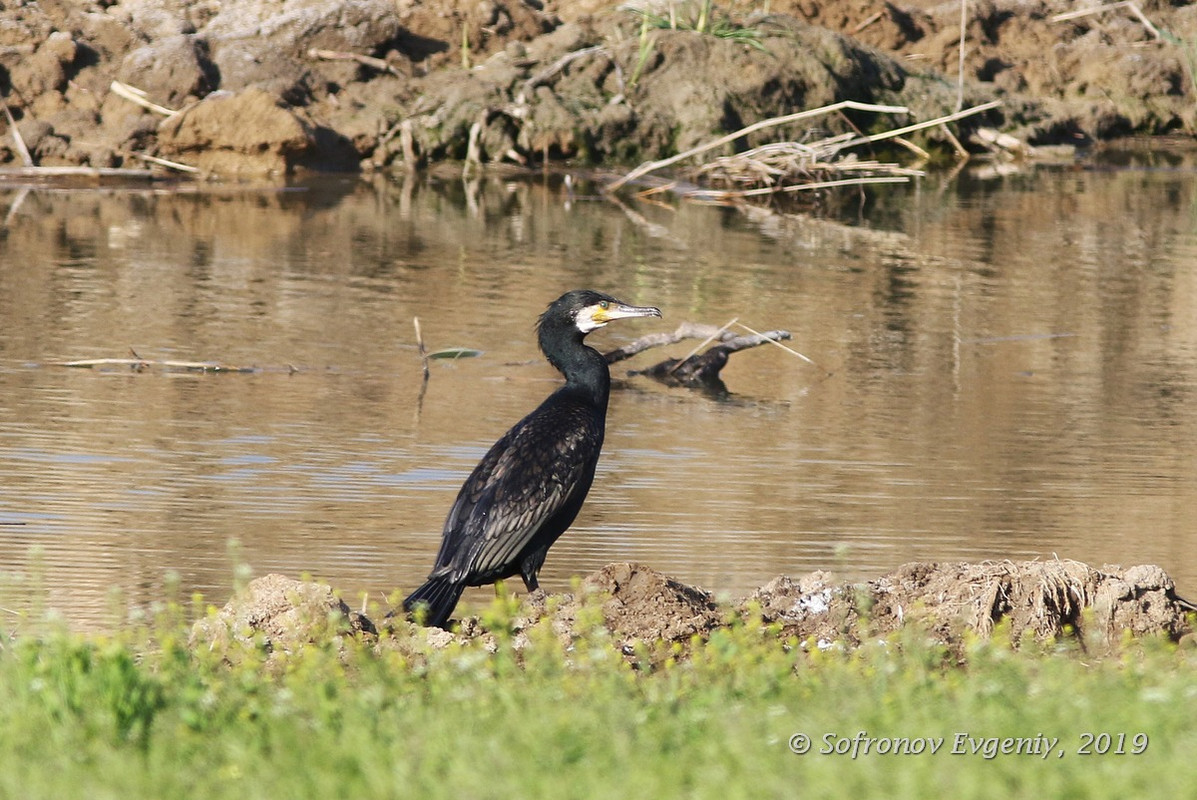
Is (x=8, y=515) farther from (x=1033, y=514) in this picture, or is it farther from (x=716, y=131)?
(x=716, y=131)

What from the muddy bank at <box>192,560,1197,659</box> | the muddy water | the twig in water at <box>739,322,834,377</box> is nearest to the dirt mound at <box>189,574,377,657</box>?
the muddy bank at <box>192,560,1197,659</box>

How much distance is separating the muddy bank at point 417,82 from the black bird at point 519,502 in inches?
642

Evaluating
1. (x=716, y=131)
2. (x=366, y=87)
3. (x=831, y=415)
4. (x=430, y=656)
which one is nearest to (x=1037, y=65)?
(x=716, y=131)

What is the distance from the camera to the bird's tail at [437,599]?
6.70 m

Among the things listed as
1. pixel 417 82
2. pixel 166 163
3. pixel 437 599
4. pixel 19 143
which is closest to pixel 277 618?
pixel 437 599

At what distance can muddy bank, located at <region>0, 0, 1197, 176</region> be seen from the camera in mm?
23203

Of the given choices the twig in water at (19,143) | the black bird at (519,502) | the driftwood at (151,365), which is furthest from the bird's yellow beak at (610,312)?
the twig in water at (19,143)

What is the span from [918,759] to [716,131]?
21.2 metres

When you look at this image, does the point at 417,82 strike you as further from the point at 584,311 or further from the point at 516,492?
the point at 516,492

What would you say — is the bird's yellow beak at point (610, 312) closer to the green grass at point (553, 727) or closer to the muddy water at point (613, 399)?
the muddy water at point (613, 399)

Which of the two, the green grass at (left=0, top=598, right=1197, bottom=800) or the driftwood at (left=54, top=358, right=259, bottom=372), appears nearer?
the green grass at (left=0, top=598, right=1197, bottom=800)

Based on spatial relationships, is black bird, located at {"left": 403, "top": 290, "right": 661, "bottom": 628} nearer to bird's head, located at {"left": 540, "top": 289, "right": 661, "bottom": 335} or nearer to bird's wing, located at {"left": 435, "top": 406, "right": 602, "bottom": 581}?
bird's wing, located at {"left": 435, "top": 406, "right": 602, "bottom": 581}

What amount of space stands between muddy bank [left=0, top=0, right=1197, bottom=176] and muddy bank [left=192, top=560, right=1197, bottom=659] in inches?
668

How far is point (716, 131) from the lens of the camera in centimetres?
2494
